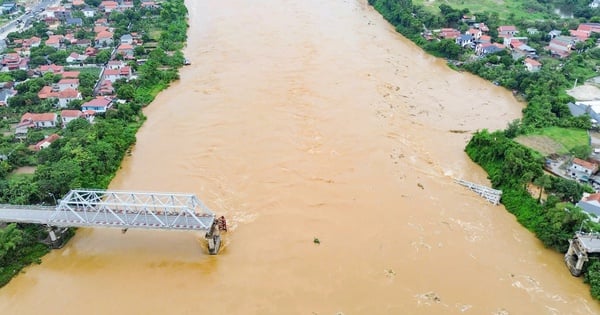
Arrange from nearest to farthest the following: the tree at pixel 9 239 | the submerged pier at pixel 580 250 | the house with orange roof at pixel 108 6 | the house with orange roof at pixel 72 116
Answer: the submerged pier at pixel 580 250 < the tree at pixel 9 239 < the house with orange roof at pixel 72 116 < the house with orange roof at pixel 108 6

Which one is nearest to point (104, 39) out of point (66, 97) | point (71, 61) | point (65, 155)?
point (71, 61)

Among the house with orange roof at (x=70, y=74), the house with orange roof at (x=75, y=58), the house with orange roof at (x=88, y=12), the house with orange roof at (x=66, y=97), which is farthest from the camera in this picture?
the house with orange roof at (x=88, y=12)

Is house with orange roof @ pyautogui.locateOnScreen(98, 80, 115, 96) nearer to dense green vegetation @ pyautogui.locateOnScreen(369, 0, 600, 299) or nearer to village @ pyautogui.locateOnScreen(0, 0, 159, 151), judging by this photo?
village @ pyautogui.locateOnScreen(0, 0, 159, 151)

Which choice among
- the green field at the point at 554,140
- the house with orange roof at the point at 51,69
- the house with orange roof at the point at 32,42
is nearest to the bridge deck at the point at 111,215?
the house with orange roof at the point at 51,69

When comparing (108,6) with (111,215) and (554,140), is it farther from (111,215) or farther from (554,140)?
(554,140)

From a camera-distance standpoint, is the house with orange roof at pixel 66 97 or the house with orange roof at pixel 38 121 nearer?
the house with orange roof at pixel 38 121

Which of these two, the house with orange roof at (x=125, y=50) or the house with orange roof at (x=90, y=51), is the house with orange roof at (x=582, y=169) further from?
the house with orange roof at (x=90, y=51)

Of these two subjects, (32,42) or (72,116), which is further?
(32,42)
